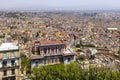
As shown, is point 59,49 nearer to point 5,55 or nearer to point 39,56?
point 39,56

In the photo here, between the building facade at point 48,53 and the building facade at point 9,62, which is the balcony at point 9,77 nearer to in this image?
the building facade at point 9,62

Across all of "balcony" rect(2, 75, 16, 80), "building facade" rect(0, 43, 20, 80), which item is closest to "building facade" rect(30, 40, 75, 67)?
"building facade" rect(0, 43, 20, 80)

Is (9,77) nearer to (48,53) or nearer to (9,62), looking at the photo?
(9,62)

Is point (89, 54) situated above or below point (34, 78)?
below

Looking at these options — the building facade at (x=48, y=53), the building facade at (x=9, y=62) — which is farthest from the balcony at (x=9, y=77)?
the building facade at (x=48, y=53)

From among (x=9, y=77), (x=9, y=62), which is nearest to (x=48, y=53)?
(x=9, y=62)

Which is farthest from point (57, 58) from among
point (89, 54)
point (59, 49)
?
point (89, 54)

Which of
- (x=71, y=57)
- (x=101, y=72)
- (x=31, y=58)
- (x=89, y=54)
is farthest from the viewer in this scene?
(x=89, y=54)
